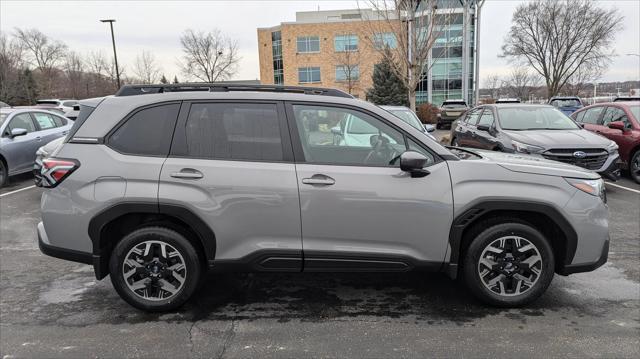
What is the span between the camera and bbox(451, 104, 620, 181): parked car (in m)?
7.41

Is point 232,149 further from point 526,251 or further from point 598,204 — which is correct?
point 598,204

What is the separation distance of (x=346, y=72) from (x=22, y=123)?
39919mm

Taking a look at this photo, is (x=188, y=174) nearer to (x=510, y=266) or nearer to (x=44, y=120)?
(x=510, y=266)

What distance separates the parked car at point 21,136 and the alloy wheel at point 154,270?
7.56m

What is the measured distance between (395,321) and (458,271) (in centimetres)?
69

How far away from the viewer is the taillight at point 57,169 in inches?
139

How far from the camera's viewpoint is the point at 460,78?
4891 centimetres

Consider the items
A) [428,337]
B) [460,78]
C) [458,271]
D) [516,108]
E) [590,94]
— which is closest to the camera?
[428,337]

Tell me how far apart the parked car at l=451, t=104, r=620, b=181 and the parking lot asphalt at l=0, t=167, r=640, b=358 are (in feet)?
10.0

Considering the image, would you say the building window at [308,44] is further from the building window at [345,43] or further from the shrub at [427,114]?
the shrub at [427,114]

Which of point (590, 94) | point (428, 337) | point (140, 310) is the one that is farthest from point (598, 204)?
point (590, 94)

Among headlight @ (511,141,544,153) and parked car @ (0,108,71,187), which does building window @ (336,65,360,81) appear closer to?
parked car @ (0,108,71,187)

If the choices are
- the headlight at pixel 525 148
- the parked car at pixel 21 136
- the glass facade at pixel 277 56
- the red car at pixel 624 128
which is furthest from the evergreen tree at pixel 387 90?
the headlight at pixel 525 148

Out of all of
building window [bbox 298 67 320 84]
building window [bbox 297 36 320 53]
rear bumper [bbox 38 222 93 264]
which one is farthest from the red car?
building window [bbox 297 36 320 53]
